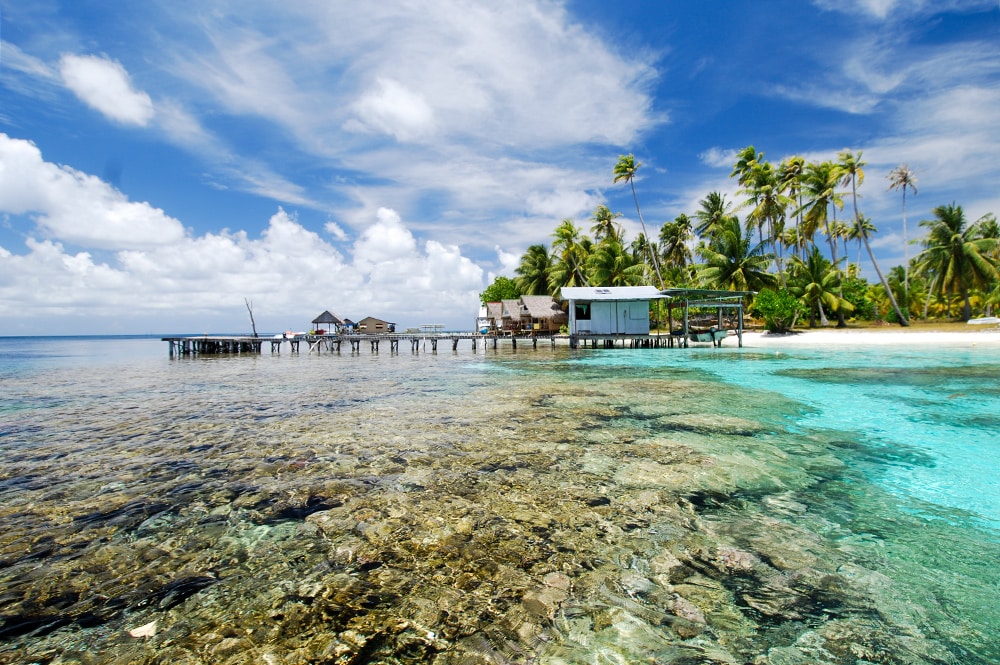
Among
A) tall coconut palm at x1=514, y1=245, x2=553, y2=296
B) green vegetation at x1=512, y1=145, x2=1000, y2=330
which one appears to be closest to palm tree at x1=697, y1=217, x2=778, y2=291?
green vegetation at x1=512, y1=145, x2=1000, y2=330

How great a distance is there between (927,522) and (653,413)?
209 inches

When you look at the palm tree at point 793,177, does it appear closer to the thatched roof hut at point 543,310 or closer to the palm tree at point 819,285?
the palm tree at point 819,285

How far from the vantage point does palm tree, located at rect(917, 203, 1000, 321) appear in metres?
33.9

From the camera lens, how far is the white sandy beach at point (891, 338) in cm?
→ 2778

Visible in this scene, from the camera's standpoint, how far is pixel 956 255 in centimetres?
3481

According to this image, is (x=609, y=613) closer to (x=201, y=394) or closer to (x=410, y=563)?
(x=410, y=563)

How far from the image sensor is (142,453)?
7.01 meters

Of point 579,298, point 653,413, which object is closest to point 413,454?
point 653,413

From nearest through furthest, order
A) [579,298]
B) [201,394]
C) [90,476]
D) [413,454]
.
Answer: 1. [90,476]
2. [413,454]
3. [201,394]
4. [579,298]

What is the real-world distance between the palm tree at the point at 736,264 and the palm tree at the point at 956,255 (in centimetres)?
1205

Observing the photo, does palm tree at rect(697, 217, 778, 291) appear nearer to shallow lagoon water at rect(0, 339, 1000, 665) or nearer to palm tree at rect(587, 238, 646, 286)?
palm tree at rect(587, 238, 646, 286)

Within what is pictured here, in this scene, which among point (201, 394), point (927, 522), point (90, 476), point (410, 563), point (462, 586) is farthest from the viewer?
point (201, 394)

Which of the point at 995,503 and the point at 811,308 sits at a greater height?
the point at 811,308

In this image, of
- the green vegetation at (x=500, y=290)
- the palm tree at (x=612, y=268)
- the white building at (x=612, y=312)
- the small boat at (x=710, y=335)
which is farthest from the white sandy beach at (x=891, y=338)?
the green vegetation at (x=500, y=290)
